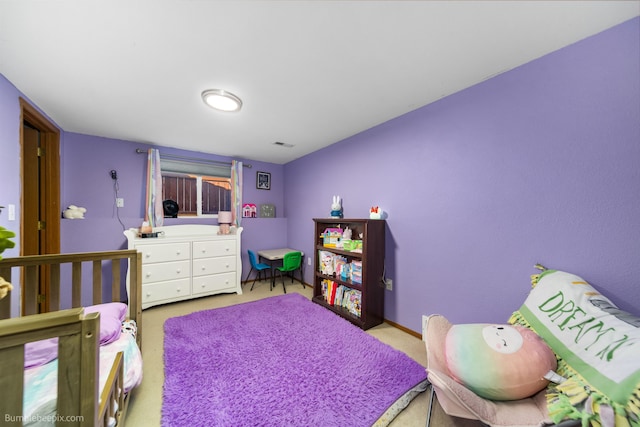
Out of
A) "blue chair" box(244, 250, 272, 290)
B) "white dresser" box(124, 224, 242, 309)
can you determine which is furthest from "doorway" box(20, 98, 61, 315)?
"blue chair" box(244, 250, 272, 290)

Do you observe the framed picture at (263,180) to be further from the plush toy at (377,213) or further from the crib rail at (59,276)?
the crib rail at (59,276)

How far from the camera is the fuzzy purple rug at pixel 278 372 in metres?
1.38

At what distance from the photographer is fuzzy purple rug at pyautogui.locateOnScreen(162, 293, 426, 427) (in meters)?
1.38

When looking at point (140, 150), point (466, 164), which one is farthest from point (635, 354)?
point (140, 150)

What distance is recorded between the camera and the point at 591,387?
34.8 inches

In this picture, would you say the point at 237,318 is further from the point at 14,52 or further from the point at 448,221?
the point at 14,52

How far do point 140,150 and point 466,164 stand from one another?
405 cm

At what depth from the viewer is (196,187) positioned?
12.3 ft

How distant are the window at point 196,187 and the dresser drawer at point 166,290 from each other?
3.72 feet

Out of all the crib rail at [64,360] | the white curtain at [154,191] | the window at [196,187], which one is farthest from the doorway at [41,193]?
the crib rail at [64,360]

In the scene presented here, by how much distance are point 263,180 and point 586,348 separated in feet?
13.8

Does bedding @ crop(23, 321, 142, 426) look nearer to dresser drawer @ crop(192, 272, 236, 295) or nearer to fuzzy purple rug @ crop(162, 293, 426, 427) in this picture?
fuzzy purple rug @ crop(162, 293, 426, 427)

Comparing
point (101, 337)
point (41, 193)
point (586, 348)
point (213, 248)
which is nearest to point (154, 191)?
point (41, 193)

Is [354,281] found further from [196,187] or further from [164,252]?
[196,187]
